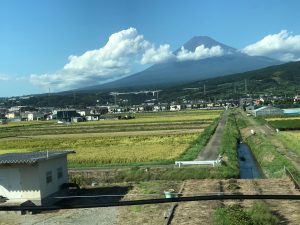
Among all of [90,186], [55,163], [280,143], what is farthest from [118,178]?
[280,143]

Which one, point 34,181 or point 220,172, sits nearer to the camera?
point 34,181

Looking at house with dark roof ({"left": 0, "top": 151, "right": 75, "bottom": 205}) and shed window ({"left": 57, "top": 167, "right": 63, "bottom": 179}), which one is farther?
shed window ({"left": 57, "top": 167, "right": 63, "bottom": 179})

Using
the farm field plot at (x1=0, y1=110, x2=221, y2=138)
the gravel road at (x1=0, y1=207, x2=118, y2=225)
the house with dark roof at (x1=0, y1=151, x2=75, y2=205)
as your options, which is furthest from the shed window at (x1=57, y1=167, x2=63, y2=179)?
the farm field plot at (x1=0, y1=110, x2=221, y2=138)

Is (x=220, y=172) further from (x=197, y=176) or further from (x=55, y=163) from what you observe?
(x=55, y=163)

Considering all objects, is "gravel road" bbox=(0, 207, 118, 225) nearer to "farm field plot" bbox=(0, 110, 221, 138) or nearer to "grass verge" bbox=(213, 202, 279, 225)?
"grass verge" bbox=(213, 202, 279, 225)

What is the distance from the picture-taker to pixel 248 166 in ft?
82.6

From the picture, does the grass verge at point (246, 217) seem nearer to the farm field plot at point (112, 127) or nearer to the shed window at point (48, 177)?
the shed window at point (48, 177)

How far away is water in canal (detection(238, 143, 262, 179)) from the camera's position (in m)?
22.0

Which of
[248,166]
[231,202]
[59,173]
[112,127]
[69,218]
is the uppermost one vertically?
[59,173]

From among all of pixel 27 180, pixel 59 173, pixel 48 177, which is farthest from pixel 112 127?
pixel 27 180

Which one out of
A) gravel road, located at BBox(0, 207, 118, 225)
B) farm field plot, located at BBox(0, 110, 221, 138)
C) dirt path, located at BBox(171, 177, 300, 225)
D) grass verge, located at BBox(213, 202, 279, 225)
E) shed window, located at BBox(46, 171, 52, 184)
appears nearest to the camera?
grass verge, located at BBox(213, 202, 279, 225)

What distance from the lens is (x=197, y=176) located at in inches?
777

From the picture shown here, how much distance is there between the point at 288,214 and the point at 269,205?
117 centimetres

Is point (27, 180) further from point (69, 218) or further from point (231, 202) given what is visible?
point (231, 202)
